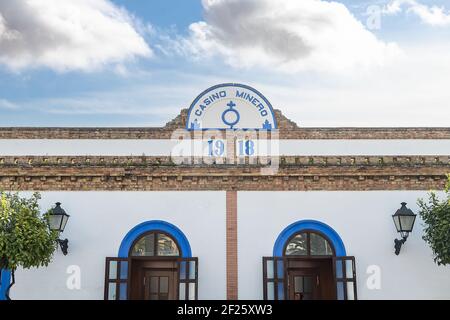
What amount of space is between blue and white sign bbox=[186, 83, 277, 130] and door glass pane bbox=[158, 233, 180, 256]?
276 cm

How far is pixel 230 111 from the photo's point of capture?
44.0 feet

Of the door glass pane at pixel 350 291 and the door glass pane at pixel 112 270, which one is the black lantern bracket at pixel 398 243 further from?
the door glass pane at pixel 112 270

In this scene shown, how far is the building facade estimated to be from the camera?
39.9 ft

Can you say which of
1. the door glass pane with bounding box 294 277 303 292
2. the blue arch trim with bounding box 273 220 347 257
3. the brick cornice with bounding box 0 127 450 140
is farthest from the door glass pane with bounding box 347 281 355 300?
the brick cornice with bounding box 0 127 450 140

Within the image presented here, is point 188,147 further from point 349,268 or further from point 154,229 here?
point 349,268

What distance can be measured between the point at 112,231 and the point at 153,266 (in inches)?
53.5

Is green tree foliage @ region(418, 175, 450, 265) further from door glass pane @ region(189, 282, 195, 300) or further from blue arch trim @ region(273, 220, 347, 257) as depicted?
door glass pane @ region(189, 282, 195, 300)

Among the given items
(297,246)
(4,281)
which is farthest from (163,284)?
(4,281)

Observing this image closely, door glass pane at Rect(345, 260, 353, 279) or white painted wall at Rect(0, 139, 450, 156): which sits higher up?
white painted wall at Rect(0, 139, 450, 156)

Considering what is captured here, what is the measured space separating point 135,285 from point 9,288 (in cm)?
279

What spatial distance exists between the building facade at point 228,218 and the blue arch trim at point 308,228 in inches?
1.0

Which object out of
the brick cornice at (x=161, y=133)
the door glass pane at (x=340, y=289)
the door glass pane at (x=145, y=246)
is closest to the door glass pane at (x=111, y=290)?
the door glass pane at (x=145, y=246)
